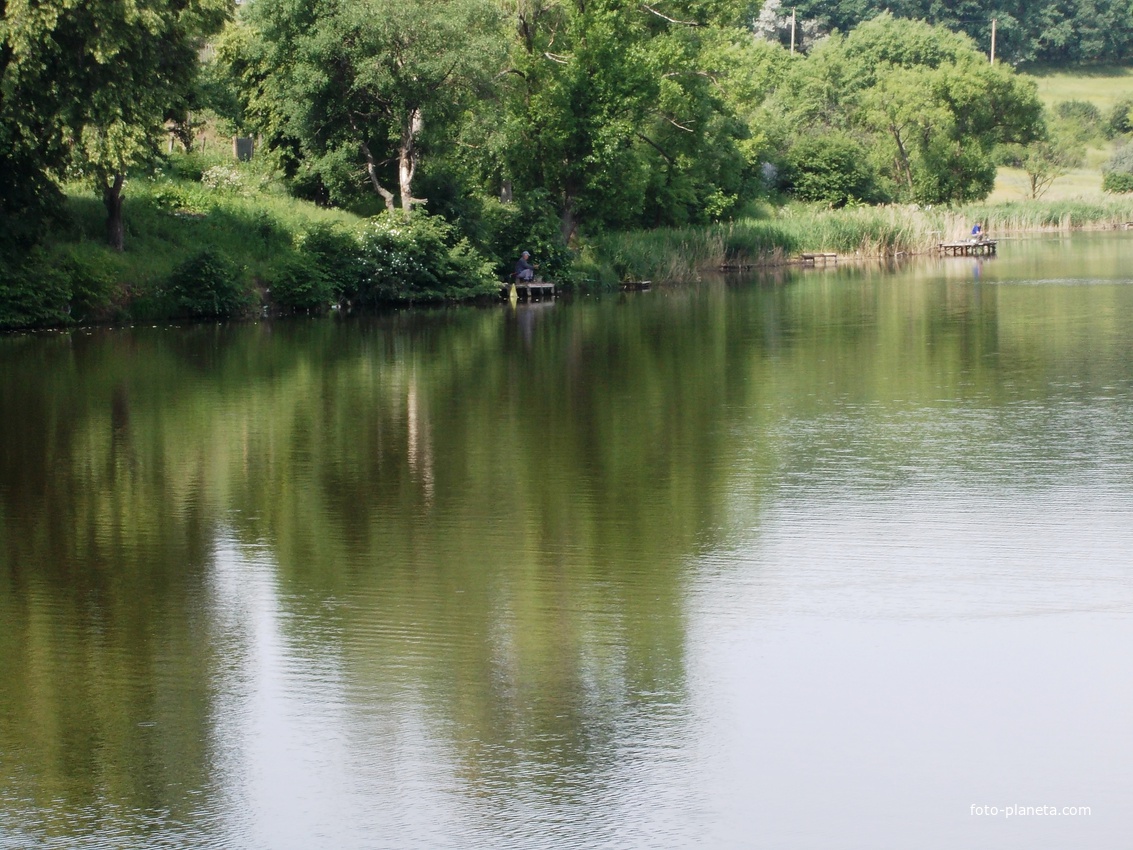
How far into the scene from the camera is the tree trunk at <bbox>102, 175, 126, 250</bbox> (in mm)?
32688

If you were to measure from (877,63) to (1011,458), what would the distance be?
85009 mm

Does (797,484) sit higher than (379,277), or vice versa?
(379,277)

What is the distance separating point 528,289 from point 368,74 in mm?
6892

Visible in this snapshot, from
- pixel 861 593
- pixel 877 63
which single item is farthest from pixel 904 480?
pixel 877 63

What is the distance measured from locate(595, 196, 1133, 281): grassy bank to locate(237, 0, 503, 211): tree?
8505mm

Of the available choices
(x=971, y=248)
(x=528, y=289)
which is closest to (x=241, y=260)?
(x=528, y=289)

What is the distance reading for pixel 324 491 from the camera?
1303cm

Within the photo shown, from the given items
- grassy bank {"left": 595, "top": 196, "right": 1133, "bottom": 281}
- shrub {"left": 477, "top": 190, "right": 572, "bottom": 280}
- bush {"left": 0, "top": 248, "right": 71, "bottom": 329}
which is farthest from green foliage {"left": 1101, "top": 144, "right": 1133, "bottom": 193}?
bush {"left": 0, "top": 248, "right": 71, "bottom": 329}

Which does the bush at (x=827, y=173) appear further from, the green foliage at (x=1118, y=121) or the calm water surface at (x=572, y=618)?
the calm water surface at (x=572, y=618)

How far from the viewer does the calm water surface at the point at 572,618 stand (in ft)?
20.9

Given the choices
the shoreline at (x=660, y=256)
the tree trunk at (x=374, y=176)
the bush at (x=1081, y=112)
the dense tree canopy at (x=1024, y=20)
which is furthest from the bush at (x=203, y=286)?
Answer: the dense tree canopy at (x=1024, y=20)

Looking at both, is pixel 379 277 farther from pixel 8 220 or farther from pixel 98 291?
pixel 8 220

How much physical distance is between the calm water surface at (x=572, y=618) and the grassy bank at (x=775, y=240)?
96.4ft

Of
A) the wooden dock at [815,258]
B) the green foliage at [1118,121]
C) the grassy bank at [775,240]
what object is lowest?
the wooden dock at [815,258]
